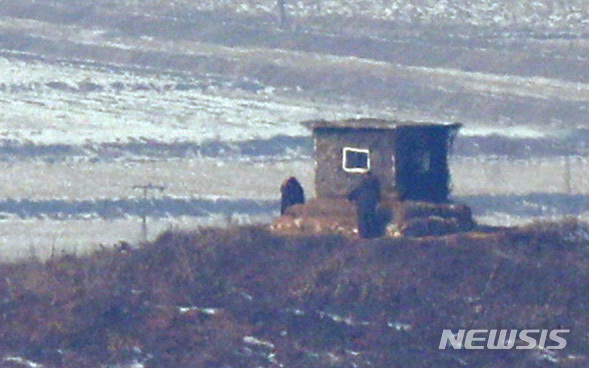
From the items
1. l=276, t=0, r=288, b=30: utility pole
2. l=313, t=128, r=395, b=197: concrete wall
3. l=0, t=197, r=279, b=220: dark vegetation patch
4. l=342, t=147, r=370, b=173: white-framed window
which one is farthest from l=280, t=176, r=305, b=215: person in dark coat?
l=276, t=0, r=288, b=30: utility pole

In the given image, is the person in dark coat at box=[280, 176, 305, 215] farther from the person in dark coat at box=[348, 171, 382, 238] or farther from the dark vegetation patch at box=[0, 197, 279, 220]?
the dark vegetation patch at box=[0, 197, 279, 220]

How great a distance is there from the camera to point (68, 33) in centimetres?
5197

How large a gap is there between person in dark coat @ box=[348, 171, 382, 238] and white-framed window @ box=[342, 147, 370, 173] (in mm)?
554

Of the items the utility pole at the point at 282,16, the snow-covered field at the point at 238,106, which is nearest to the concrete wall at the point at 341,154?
the snow-covered field at the point at 238,106

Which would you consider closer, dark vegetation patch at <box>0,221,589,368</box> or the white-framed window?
dark vegetation patch at <box>0,221,589,368</box>

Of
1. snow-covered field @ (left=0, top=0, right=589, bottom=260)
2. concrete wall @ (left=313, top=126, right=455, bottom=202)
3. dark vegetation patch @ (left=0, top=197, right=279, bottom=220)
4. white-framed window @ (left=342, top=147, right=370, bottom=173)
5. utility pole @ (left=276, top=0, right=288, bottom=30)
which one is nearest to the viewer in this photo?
concrete wall @ (left=313, top=126, right=455, bottom=202)

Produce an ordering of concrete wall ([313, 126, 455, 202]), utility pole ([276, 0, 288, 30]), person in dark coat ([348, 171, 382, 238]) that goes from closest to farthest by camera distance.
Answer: person in dark coat ([348, 171, 382, 238])
concrete wall ([313, 126, 455, 202])
utility pole ([276, 0, 288, 30])

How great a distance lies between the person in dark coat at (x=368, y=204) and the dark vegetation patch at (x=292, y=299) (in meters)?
1.06

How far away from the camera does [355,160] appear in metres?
28.2

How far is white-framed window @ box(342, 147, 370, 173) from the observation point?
1106 inches

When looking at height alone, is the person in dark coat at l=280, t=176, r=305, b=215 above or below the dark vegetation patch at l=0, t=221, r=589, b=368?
above

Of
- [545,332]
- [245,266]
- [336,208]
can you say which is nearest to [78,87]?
[336,208]

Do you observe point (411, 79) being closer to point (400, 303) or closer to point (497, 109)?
point (497, 109)

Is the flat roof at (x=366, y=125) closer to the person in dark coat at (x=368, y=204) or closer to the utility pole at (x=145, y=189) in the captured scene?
the person in dark coat at (x=368, y=204)
